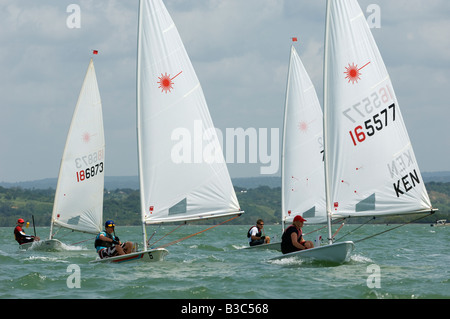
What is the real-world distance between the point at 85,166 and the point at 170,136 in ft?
32.4

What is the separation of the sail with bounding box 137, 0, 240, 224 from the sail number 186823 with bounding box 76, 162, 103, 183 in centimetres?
961

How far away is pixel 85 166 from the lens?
29750 millimetres

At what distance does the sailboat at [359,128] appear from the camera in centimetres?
1967

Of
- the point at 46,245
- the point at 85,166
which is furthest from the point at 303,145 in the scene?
the point at 46,245

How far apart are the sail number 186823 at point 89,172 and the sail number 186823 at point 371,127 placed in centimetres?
1302

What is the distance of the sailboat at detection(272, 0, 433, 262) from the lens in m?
19.7

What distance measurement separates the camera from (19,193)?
17675 centimetres

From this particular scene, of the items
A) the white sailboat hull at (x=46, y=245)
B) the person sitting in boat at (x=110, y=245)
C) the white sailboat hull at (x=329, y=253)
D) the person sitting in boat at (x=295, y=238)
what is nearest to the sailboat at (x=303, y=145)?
the white sailboat hull at (x=46, y=245)

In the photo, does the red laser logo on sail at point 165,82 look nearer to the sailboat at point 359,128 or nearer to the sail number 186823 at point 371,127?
the sailboat at point 359,128
